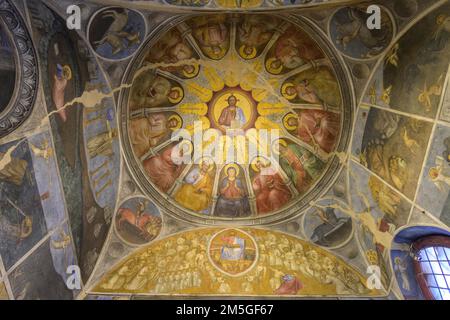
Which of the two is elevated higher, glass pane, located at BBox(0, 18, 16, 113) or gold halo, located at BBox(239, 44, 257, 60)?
gold halo, located at BBox(239, 44, 257, 60)

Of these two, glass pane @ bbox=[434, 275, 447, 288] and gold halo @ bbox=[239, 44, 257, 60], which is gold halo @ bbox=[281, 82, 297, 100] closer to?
gold halo @ bbox=[239, 44, 257, 60]

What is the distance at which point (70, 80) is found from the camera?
1051 cm

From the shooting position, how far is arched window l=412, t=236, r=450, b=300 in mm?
11086

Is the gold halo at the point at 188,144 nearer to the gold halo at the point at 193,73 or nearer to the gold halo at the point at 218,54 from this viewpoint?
the gold halo at the point at 193,73

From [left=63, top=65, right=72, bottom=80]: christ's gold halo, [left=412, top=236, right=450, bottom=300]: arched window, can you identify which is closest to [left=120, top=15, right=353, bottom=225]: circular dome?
[left=63, top=65, right=72, bottom=80]: christ's gold halo

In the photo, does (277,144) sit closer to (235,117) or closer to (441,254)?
(235,117)

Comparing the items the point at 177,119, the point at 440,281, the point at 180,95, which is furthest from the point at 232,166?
the point at 440,281

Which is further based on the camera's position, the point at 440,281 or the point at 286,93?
the point at 286,93

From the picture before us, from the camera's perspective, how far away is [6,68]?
8.54 m

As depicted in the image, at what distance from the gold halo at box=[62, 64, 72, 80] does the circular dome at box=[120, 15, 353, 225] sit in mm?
2151

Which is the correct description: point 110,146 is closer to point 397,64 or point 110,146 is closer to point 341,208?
point 341,208

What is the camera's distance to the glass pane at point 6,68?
8422 millimetres

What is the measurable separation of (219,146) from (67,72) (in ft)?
19.3

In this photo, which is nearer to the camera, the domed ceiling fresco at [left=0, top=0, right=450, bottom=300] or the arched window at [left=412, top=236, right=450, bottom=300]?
the domed ceiling fresco at [left=0, top=0, right=450, bottom=300]
